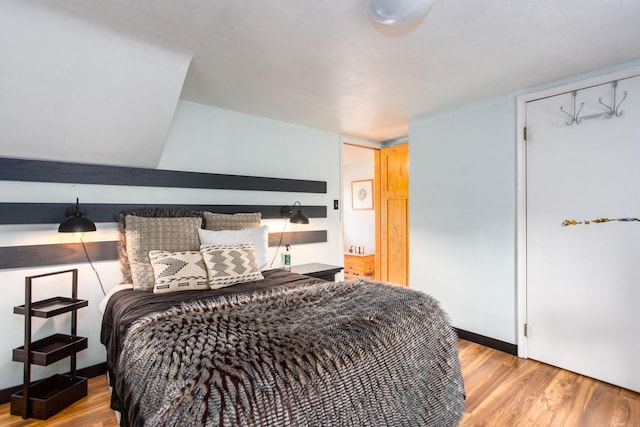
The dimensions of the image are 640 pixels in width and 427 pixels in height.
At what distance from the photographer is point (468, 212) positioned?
3074 millimetres

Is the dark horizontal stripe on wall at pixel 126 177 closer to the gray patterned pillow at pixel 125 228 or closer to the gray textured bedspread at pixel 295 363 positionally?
the gray patterned pillow at pixel 125 228

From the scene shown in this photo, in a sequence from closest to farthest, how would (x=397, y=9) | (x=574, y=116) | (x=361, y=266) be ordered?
(x=397, y=9)
(x=574, y=116)
(x=361, y=266)

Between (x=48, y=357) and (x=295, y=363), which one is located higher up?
(x=295, y=363)

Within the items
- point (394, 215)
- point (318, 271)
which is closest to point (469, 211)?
point (394, 215)

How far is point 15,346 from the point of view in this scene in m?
2.11

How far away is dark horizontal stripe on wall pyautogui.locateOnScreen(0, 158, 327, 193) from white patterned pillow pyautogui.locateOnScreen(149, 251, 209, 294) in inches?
28.6

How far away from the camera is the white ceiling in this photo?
5.29 ft

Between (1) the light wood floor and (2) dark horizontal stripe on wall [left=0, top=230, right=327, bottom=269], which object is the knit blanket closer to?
(1) the light wood floor

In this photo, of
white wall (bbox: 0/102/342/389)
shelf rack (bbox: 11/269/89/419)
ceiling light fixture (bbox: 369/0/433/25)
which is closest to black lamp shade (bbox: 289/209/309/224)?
white wall (bbox: 0/102/342/389)

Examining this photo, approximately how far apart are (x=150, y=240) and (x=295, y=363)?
172 cm

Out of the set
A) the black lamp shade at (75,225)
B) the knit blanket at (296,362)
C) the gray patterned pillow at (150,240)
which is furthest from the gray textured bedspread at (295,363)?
the black lamp shade at (75,225)

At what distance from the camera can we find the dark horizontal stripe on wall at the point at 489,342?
2759 mm

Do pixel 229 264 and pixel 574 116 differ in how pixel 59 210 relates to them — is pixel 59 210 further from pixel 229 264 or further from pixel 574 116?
pixel 574 116

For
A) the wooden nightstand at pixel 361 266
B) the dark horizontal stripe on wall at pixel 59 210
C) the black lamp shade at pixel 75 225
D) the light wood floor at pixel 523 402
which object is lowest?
the light wood floor at pixel 523 402
